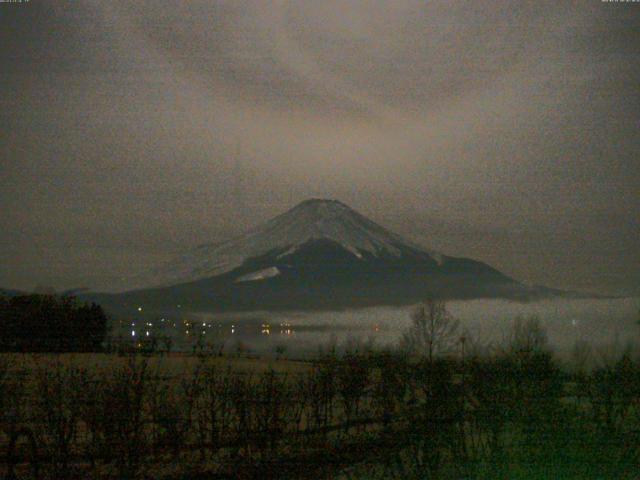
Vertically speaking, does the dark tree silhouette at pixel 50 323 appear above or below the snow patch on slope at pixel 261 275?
below

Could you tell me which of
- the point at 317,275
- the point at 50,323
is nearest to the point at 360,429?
the point at 50,323

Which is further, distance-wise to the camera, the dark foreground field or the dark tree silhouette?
the dark tree silhouette

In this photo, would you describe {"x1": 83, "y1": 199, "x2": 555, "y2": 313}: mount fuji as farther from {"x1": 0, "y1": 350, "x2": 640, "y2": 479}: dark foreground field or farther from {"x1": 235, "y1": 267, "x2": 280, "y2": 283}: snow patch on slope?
{"x1": 0, "y1": 350, "x2": 640, "y2": 479}: dark foreground field

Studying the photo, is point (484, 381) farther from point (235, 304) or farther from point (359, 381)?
point (235, 304)

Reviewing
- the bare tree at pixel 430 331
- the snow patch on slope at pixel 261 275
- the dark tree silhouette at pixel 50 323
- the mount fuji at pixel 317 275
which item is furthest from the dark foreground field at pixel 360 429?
the snow patch on slope at pixel 261 275

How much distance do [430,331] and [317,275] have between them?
82425mm

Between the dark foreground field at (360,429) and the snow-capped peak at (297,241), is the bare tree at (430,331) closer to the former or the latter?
the dark foreground field at (360,429)

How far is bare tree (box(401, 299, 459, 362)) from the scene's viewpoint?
51.4ft

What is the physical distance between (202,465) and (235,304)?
80.0m

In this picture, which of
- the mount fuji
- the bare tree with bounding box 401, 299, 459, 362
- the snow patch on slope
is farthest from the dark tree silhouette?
the snow patch on slope

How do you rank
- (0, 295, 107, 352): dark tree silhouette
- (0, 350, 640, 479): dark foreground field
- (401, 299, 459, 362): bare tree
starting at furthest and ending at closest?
(0, 295, 107, 352): dark tree silhouette
(401, 299, 459, 362): bare tree
(0, 350, 640, 479): dark foreground field

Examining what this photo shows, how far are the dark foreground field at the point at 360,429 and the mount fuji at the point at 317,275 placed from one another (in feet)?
190

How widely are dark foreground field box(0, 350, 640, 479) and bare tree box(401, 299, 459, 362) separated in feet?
7.33

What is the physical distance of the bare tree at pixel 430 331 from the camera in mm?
15664
